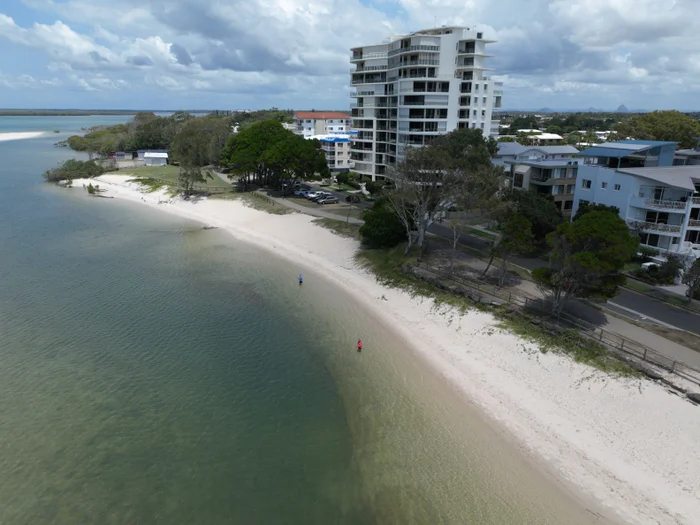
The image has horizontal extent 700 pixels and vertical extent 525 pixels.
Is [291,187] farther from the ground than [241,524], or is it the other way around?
[291,187]

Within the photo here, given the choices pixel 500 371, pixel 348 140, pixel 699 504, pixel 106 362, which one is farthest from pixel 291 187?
pixel 699 504

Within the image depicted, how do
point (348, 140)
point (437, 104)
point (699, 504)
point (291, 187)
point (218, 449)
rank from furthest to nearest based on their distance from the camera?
1. point (348, 140)
2. point (291, 187)
3. point (437, 104)
4. point (218, 449)
5. point (699, 504)

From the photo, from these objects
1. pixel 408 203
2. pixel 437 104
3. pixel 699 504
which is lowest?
pixel 699 504

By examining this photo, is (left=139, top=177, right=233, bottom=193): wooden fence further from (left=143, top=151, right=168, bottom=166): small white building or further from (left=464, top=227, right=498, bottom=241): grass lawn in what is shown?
(left=464, top=227, right=498, bottom=241): grass lawn

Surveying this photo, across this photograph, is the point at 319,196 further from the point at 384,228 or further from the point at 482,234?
the point at 482,234

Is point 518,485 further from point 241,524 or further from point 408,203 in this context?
point 408,203

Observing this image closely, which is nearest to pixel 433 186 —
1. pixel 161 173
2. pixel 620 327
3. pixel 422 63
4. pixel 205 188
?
pixel 620 327
